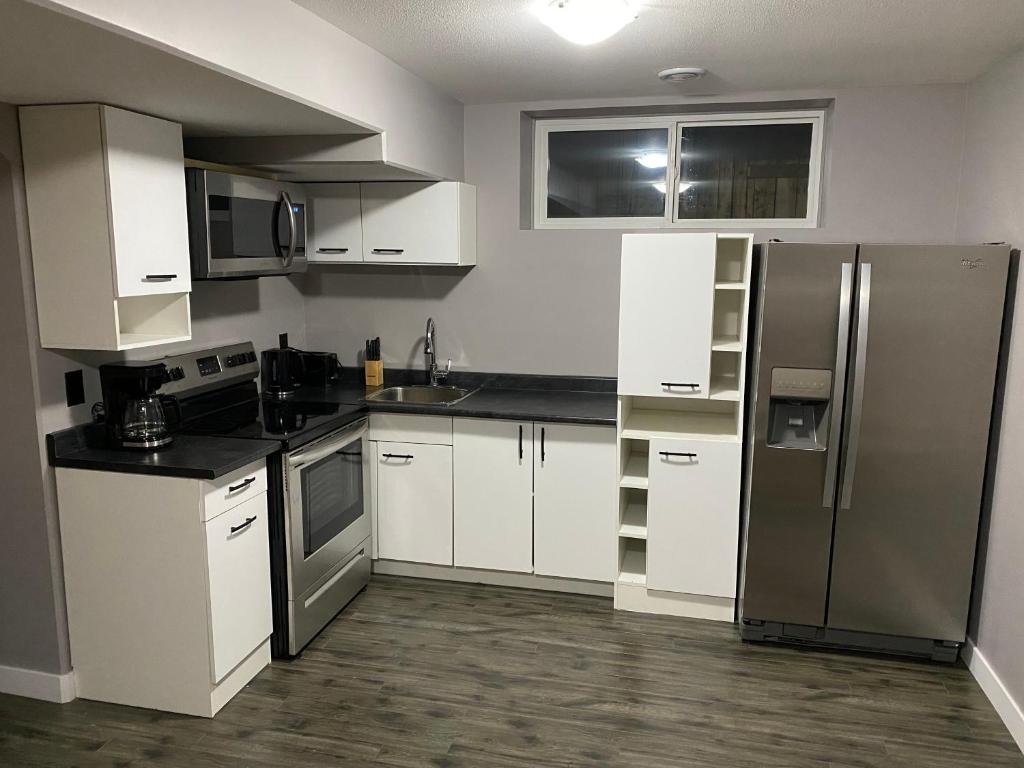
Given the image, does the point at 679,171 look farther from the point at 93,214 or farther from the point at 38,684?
the point at 38,684

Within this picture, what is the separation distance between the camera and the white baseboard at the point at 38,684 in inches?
113

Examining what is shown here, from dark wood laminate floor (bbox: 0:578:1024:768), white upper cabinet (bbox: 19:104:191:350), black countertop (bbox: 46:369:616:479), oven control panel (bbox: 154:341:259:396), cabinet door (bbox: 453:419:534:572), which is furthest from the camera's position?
cabinet door (bbox: 453:419:534:572)

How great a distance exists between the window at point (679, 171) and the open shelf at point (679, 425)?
0.98 metres

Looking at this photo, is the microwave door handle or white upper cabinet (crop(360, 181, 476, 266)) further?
white upper cabinet (crop(360, 181, 476, 266))

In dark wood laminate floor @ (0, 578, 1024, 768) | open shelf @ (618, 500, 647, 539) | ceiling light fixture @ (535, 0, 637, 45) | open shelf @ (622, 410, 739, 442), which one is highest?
ceiling light fixture @ (535, 0, 637, 45)

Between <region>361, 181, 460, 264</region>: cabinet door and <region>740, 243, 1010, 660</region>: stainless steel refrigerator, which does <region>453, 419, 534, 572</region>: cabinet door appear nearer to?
<region>361, 181, 460, 264</region>: cabinet door

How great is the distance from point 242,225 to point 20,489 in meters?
1.28

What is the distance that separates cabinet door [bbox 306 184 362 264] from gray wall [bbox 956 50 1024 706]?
111 inches

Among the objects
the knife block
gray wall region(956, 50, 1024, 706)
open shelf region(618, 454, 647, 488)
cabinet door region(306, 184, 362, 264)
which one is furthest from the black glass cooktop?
gray wall region(956, 50, 1024, 706)

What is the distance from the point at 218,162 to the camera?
340 cm

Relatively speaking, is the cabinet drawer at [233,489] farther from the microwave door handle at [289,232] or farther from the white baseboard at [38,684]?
the microwave door handle at [289,232]

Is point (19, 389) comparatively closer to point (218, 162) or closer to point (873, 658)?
point (218, 162)

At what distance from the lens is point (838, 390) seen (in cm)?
311

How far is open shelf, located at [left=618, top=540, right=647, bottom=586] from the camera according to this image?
3660mm
